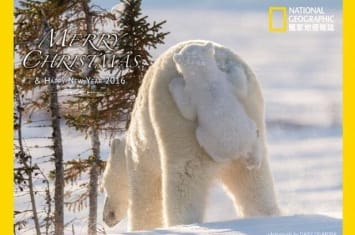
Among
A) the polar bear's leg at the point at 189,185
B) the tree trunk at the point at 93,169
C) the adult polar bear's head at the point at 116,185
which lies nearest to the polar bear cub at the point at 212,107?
the polar bear's leg at the point at 189,185

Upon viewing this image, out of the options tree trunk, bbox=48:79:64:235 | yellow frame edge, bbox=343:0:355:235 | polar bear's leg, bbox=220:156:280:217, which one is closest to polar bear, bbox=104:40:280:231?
polar bear's leg, bbox=220:156:280:217

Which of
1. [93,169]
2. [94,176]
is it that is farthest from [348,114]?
[94,176]

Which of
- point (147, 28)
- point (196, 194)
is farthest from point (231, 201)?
point (147, 28)

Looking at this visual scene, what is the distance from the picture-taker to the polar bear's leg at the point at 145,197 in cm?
590

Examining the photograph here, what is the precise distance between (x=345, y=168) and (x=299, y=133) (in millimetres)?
1176

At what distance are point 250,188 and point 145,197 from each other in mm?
802

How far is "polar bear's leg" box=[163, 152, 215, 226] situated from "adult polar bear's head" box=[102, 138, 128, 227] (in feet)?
4.18

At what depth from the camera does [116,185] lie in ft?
21.5

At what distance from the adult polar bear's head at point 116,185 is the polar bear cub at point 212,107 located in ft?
4.15

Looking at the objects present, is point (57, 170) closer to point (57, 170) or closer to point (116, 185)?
point (57, 170)

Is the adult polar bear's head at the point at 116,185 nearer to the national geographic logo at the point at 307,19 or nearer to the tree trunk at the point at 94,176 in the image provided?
the tree trunk at the point at 94,176

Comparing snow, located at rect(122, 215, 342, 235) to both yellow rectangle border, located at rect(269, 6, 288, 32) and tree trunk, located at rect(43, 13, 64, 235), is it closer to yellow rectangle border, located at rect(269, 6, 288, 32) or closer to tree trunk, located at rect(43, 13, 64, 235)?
yellow rectangle border, located at rect(269, 6, 288, 32)

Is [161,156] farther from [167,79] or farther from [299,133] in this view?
[299,133]

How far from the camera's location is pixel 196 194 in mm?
5199
